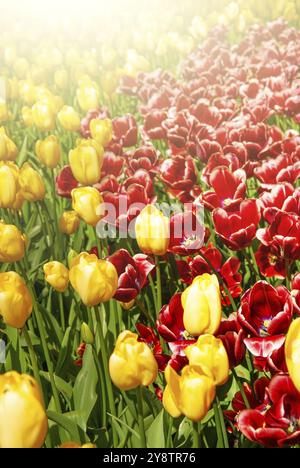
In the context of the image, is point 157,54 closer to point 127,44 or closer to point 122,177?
point 127,44

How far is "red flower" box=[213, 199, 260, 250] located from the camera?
157cm

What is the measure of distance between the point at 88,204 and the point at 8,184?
256 mm

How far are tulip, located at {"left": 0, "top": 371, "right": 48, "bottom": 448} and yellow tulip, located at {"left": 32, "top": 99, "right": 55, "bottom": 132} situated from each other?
2.17 m

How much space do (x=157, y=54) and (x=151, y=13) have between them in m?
2.03

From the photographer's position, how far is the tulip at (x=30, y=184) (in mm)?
1984

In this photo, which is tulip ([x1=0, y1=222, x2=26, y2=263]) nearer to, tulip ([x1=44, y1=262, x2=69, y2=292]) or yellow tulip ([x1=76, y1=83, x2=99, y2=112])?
tulip ([x1=44, y1=262, x2=69, y2=292])

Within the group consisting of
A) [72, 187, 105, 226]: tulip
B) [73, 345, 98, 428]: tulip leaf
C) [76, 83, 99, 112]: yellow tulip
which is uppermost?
[76, 83, 99, 112]: yellow tulip

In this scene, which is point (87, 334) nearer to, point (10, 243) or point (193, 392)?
point (10, 243)

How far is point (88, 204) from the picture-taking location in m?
1.70

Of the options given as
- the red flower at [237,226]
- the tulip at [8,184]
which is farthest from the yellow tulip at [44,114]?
the red flower at [237,226]

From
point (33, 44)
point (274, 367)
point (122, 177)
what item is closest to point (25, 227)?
point (122, 177)

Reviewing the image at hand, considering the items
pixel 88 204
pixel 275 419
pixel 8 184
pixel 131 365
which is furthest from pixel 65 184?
pixel 275 419

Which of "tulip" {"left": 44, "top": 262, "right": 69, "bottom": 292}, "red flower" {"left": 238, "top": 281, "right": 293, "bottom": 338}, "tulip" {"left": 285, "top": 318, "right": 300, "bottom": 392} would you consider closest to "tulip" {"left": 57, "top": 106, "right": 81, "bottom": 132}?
"tulip" {"left": 44, "top": 262, "right": 69, "bottom": 292}

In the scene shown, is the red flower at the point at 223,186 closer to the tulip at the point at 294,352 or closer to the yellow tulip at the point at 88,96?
the tulip at the point at 294,352
